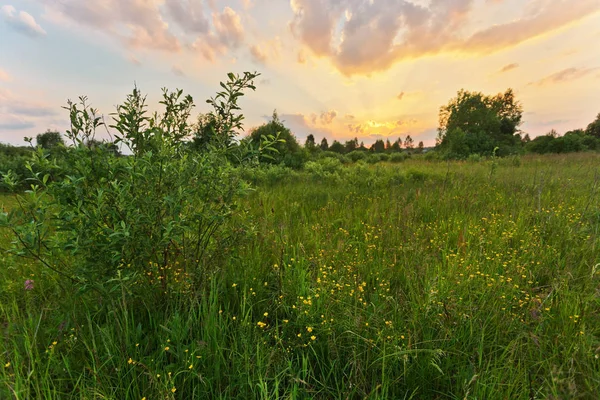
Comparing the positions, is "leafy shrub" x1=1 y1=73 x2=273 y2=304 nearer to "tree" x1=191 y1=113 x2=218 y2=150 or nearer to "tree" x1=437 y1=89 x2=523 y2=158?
"tree" x1=191 y1=113 x2=218 y2=150

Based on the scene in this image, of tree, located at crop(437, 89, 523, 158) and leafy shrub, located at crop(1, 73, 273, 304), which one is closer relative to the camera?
leafy shrub, located at crop(1, 73, 273, 304)


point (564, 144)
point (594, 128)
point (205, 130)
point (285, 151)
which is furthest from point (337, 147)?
point (205, 130)

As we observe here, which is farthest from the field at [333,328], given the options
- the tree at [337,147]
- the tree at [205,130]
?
the tree at [337,147]

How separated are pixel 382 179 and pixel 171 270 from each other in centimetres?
573

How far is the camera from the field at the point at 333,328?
55.4 inches

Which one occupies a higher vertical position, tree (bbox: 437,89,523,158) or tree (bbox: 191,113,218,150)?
tree (bbox: 437,89,523,158)

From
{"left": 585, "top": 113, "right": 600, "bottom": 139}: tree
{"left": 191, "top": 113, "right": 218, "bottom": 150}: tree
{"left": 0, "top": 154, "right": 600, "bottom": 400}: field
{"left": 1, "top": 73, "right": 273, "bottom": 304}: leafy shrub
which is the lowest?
{"left": 0, "top": 154, "right": 600, "bottom": 400}: field

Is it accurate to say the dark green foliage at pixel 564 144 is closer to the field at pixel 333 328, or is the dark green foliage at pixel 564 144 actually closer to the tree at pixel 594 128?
the tree at pixel 594 128

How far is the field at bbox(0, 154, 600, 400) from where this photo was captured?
141cm

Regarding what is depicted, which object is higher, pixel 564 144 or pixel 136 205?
pixel 564 144

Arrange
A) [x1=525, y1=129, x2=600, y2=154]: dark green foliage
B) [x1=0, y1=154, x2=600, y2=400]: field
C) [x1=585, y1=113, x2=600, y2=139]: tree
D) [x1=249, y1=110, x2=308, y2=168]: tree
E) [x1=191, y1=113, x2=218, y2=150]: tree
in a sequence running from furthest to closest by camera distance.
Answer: [x1=585, y1=113, x2=600, y2=139]: tree
[x1=525, y1=129, x2=600, y2=154]: dark green foliage
[x1=249, y1=110, x2=308, y2=168]: tree
[x1=191, y1=113, x2=218, y2=150]: tree
[x1=0, y1=154, x2=600, y2=400]: field

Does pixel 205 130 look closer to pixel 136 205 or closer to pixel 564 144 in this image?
pixel 136 205

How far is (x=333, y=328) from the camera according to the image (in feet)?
5.70

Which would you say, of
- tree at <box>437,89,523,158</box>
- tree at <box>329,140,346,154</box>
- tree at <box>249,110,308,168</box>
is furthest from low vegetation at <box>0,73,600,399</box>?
tree at <box>329,140,346,154</box>
